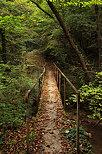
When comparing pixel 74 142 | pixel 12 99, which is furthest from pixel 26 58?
pixel 74 142

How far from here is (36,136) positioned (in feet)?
13.2

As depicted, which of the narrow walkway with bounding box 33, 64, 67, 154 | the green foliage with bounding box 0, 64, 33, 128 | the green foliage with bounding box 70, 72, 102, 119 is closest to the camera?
the narrow walkway with bounding box 33, 64, 67, 154

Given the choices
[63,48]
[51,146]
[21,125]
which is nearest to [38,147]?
[51,146]

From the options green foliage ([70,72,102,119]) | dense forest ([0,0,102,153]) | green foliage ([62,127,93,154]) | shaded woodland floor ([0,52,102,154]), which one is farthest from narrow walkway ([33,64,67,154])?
green foliage ([70,72,102,119])

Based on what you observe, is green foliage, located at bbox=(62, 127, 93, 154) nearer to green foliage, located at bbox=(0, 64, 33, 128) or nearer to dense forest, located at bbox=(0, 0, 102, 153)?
dense forest, located at bbox=(0, 0, 102, 153)

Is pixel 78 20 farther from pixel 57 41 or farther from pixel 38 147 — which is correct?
pixel 38 147

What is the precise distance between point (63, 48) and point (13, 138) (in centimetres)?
1006

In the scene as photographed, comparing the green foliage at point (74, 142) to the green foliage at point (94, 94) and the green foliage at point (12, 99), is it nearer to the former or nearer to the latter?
the green foliage at point (94, 94)

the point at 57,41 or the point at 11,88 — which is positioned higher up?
the point at 57,41

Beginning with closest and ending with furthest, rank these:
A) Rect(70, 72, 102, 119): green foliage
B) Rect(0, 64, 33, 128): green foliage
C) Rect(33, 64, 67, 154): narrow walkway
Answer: Rect(33, 64, 67, 154): narrow walkway
Rect(70, 72, 102, 119): green foliage
Rect(0, 64, 33, 128): green foliage

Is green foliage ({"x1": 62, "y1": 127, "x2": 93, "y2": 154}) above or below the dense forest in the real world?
Result: below

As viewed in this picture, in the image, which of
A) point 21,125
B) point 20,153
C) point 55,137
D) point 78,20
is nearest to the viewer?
point 20,153

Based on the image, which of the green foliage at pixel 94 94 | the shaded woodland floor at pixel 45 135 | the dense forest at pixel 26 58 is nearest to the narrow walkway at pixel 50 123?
the shaded woodland floor at pixel 45 135

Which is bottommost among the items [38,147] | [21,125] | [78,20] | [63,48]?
[21,125]
